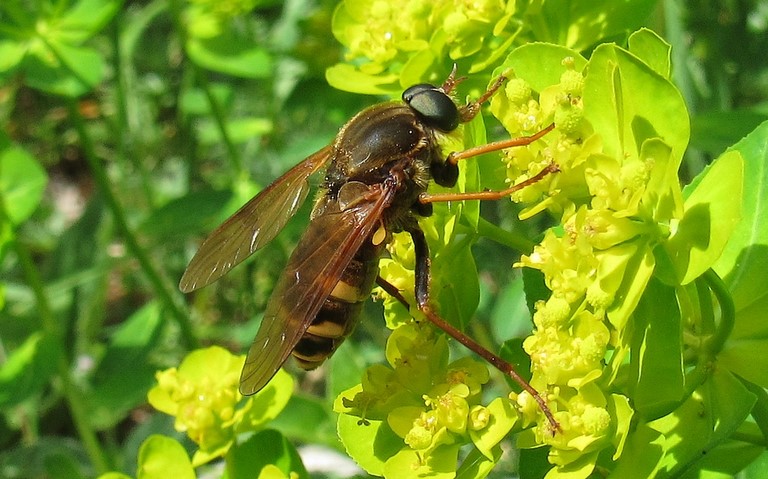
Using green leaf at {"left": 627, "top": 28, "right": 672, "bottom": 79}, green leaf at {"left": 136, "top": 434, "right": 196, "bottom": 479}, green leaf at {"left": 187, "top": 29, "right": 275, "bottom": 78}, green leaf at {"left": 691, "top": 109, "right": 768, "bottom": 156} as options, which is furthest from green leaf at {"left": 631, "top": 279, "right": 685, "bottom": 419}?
green leaf at {"left": 187, "top": 29, "right": 275, "bottom": 78}

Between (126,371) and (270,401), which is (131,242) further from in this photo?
(270,401)

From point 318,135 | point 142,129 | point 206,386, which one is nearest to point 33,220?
point 142,129

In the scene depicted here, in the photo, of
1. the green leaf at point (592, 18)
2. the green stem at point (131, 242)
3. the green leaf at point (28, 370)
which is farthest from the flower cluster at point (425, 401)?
the green stem at point (131, 242)

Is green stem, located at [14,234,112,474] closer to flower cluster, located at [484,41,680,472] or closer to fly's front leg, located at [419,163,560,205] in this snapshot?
fly's front leg, located at [419,163,560,205]

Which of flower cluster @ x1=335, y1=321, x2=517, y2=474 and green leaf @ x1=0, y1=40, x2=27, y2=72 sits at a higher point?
flower cluster @ x1=335, y1=321, x2=517, y2=474

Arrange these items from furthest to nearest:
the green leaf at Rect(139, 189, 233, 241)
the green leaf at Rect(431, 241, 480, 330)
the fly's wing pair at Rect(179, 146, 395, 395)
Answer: the green leaf at Rect(139, 189, 233, 241) < the green leaf at Rect(431, 241, 480, 330) < the fly's wing pair at Rect(179, 146, 395, 395)

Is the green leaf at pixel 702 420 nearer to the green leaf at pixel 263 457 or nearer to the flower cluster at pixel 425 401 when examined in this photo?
the flower cluster at pixel 425 401

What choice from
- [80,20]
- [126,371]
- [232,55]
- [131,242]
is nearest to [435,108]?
[131,242]
